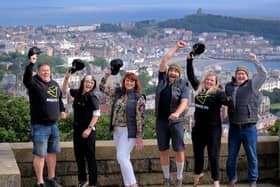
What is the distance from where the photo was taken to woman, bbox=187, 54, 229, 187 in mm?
6195

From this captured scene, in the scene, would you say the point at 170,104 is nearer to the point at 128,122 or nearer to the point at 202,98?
the point at 202,98

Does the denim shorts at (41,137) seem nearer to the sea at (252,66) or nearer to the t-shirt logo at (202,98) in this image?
the t-shirt logo at (202,98)

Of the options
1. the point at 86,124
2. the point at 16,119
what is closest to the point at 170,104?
the point at 86,124

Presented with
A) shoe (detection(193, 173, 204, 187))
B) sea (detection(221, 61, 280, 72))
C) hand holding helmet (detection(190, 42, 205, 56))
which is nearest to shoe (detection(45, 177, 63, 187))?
shoe (detection(193, 173, 204, 187))

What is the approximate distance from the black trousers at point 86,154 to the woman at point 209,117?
3.52 ft

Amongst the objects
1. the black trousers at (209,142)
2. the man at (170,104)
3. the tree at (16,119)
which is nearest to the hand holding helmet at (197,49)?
the man at (170,104)

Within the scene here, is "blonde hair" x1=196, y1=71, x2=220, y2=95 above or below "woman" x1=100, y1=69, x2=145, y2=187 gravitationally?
above

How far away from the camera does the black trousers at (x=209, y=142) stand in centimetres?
623

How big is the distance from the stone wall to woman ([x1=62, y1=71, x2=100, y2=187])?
1.19 feet

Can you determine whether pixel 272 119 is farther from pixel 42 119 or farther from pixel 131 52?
pixel 131 52

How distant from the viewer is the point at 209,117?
620cm

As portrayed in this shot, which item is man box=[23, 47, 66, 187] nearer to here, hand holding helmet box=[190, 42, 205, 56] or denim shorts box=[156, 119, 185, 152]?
denim shorts box=[156, 119, 185, 152]

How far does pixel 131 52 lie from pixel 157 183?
94.2 ft

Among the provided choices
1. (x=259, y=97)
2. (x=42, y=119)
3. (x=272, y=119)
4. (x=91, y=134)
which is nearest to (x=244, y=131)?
(x=259, y=97)
